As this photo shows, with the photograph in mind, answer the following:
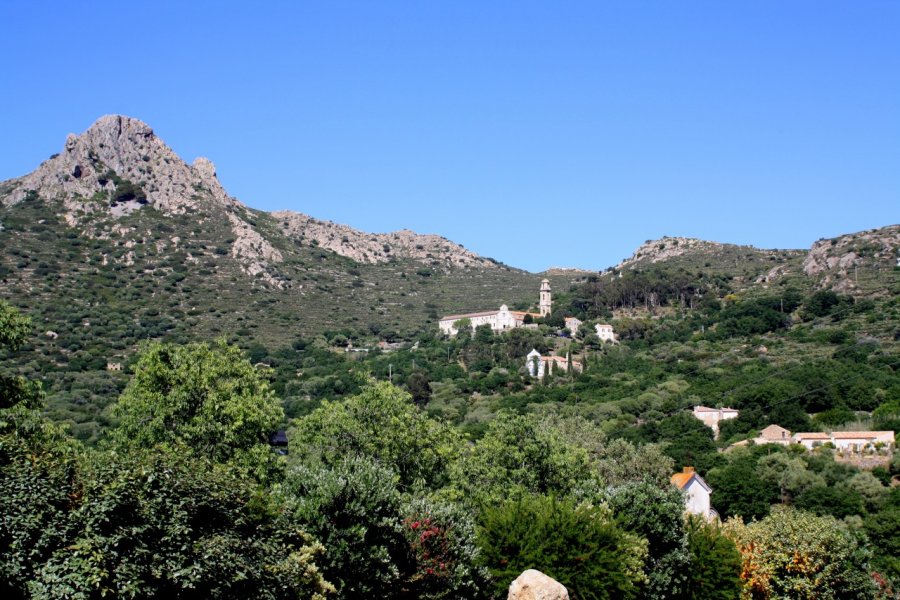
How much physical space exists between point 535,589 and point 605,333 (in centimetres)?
10286

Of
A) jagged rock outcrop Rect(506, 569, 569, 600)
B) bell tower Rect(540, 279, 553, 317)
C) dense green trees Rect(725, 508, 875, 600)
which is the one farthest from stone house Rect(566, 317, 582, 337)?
jagged rock outcrop Rect(506, 569, 569, 600)

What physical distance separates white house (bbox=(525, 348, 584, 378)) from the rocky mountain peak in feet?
194

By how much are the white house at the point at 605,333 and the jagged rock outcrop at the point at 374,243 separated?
52220 millimetres

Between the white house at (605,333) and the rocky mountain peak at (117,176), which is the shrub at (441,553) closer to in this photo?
the white house at (605,333)

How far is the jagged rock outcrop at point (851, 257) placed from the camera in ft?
389

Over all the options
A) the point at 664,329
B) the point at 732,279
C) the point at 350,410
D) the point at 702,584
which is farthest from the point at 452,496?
the point at 732,279

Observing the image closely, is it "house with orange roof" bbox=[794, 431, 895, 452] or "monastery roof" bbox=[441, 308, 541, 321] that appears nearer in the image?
"house with orange roof" bbox=[794, 431, 895, 452]

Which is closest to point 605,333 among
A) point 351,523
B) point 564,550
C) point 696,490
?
point 696,490

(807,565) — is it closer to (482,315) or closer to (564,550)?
(564,550)

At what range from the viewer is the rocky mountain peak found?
427 feet

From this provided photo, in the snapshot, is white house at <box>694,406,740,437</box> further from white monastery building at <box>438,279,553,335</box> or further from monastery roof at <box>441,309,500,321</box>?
monastery roof at <box>441,309,500,321</box>

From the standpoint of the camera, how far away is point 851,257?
12394 centimetres

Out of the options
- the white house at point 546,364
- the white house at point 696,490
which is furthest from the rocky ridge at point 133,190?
the white house at point 696,490

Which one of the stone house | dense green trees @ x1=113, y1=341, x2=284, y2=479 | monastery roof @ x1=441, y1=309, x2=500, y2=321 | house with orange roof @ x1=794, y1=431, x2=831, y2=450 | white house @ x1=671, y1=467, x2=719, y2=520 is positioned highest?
monastery roof @ x1=441, y1=309, x2=500, y2=321
